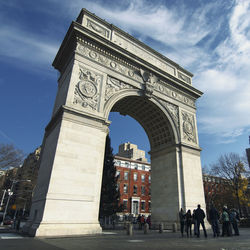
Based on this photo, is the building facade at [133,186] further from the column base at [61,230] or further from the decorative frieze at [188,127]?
the column base at [61,230]

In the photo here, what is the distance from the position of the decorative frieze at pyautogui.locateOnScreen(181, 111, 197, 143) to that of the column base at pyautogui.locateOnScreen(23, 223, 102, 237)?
41.7 feet

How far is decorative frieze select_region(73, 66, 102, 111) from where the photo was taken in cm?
1457

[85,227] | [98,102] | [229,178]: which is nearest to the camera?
[85,227]

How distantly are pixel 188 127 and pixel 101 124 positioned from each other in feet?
34.7

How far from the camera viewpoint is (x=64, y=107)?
13.3 m

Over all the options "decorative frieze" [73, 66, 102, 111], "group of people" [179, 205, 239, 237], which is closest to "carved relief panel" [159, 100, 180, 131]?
"decorative frieze" [73, 66, 102, 111]

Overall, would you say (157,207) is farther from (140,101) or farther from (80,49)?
(80,49)

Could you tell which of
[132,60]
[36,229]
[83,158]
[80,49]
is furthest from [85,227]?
[132,60]

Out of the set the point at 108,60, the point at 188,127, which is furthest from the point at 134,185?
the point at 108,60

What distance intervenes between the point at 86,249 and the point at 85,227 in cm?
588

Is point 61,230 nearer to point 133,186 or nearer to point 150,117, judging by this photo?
point 150,117

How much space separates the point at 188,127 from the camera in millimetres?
21141

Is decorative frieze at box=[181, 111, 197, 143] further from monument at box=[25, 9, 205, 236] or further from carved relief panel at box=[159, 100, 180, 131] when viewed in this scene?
carved relief panel at box=[159, 100, 180, 131]

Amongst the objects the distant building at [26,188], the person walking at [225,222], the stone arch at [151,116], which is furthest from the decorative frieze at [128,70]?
the distant building at [26,188]
